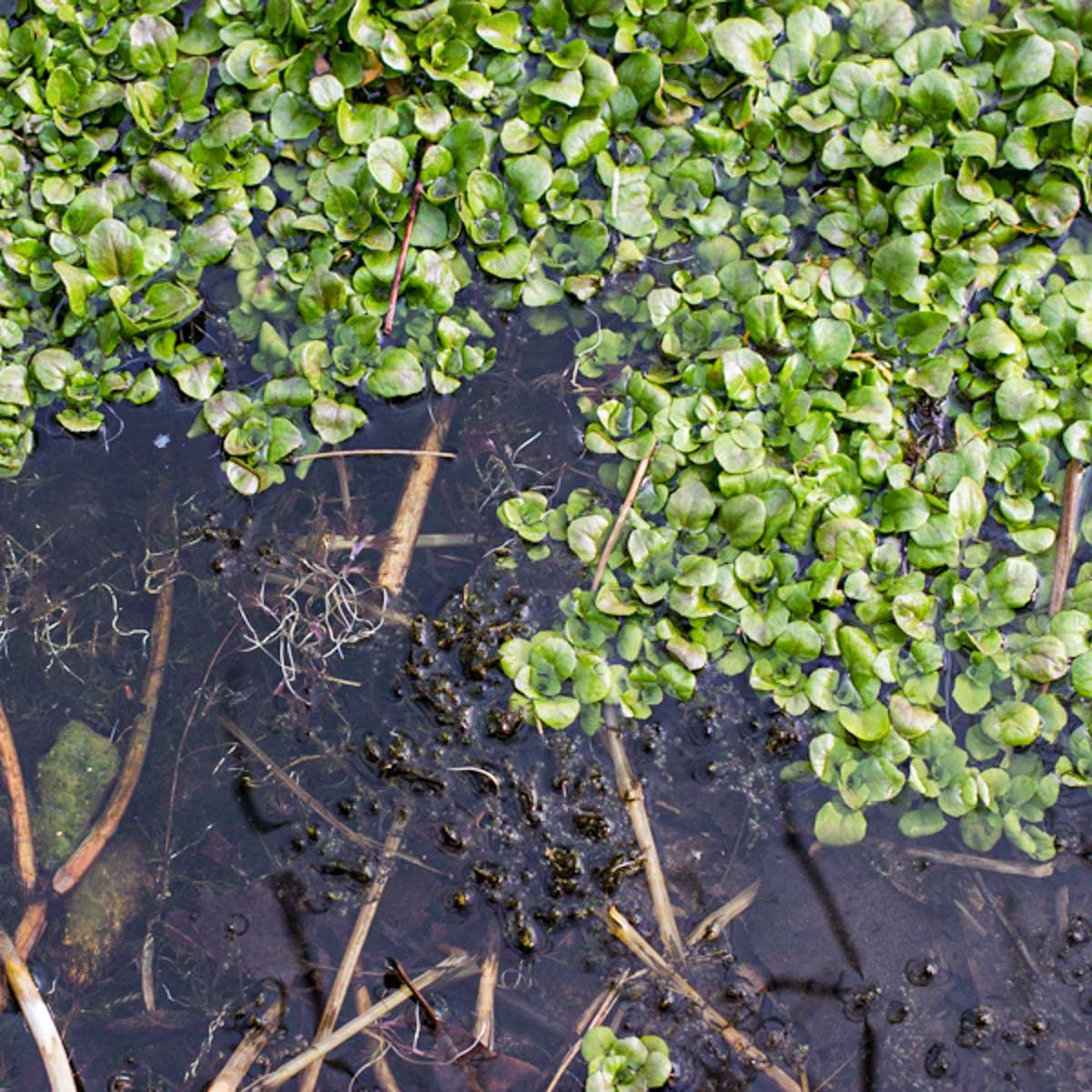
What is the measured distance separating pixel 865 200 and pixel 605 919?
210 cm

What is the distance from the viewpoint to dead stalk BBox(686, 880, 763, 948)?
2684 mm

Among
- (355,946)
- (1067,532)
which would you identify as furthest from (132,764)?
(1067,532)

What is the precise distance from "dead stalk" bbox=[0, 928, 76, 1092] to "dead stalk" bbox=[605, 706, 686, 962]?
4.87ft

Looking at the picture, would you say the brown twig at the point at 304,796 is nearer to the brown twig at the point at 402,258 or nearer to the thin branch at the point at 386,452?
the thin branch at the point at 386,452

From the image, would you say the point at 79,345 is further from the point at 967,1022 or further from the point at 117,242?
the point at 967,1022

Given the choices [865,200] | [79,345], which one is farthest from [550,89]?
[79,345]

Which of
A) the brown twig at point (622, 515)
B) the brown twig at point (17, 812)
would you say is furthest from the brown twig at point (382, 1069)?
the brown twig at point (622, 515)

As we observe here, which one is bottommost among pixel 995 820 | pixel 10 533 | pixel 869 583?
pixel 10 533

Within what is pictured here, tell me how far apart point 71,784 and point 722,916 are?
5.72ft

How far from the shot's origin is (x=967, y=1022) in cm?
259

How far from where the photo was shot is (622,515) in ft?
9.43

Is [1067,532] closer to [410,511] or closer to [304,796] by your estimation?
[410,511]

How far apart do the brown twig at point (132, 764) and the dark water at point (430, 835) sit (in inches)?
1.4

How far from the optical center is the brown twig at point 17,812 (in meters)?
2.84
